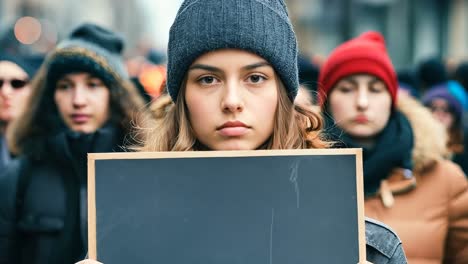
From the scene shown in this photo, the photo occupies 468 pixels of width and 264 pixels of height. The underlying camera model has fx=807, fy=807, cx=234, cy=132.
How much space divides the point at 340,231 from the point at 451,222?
243 centimetres

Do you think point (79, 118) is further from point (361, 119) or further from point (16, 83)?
point (361, 119)

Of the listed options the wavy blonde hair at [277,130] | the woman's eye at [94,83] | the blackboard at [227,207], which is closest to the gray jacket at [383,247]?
the blackboard at [227,207]

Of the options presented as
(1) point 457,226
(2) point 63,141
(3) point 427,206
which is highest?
(2) point 63,141

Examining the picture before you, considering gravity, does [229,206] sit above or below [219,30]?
below

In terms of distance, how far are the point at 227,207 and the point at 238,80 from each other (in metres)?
0.48

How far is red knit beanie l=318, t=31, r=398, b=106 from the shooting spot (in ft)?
16.3

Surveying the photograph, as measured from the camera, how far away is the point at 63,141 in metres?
4.86

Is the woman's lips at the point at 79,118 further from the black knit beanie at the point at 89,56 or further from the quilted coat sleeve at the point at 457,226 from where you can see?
the quilted coat sleeve at the point at 457,226

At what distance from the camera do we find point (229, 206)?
2.44 metres

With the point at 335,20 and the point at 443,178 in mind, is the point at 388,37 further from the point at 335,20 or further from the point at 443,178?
the point at 443,178

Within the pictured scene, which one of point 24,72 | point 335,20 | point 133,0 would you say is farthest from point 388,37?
point 133,0

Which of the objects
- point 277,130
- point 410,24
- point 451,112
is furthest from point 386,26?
point 277,130

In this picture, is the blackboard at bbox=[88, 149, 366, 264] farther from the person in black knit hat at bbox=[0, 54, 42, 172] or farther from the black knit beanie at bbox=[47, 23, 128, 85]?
the person in black knit hat at bbox=[0, 54, 42, 172]

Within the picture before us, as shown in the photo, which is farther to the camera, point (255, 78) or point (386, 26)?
point (386, 26)
